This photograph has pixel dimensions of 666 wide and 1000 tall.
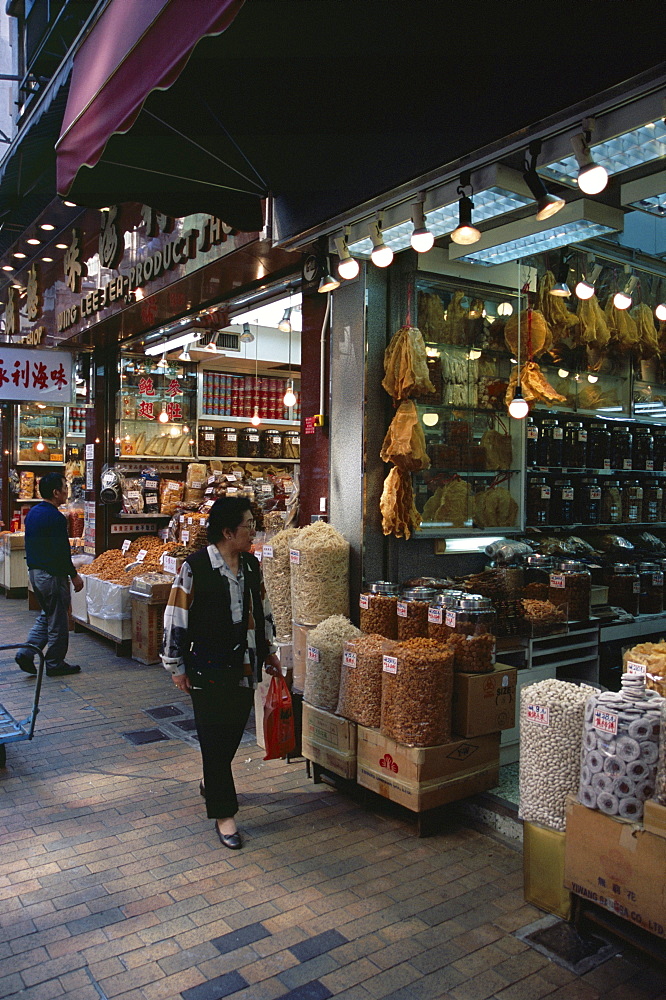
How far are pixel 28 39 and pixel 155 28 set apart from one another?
25.6ft

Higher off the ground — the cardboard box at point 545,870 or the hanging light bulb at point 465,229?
the hanging light bulb at point 465,229

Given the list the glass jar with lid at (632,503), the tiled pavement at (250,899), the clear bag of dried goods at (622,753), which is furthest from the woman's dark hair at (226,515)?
the glass jar with lid at (632,503)

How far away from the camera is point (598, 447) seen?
22.1 feet

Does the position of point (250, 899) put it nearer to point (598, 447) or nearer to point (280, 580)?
point (280, 580)

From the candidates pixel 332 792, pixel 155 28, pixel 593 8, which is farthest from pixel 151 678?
pixel 593 8

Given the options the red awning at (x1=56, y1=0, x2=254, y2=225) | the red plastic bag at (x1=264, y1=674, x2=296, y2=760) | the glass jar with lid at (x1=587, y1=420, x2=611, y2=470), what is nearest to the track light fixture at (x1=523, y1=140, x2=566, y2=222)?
the red awning at (x1=56, y1=0, x2=254, y2=225)

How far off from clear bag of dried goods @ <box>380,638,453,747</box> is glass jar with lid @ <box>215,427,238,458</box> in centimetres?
641

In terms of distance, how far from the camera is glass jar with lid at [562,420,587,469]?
6.45 m

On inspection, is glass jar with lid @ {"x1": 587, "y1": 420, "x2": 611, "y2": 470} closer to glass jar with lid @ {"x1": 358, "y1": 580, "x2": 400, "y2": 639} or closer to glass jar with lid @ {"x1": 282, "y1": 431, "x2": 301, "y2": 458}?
glass jar with lid @ {"x1": 358, "y1": 580, "x2": 400, "y2": 639}

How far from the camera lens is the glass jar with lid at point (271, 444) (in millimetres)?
10141

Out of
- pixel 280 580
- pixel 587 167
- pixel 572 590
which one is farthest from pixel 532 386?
pixel 587 167

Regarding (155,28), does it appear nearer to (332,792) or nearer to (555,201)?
(555,201)

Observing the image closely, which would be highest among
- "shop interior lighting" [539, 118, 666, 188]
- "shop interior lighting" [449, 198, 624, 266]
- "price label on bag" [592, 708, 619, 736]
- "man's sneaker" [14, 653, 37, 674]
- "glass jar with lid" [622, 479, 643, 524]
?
"shop interior lighting" [449, 198, 624, 266]

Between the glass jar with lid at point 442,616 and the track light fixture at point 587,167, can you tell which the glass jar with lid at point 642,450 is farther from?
the track light fixture at point 587,167
